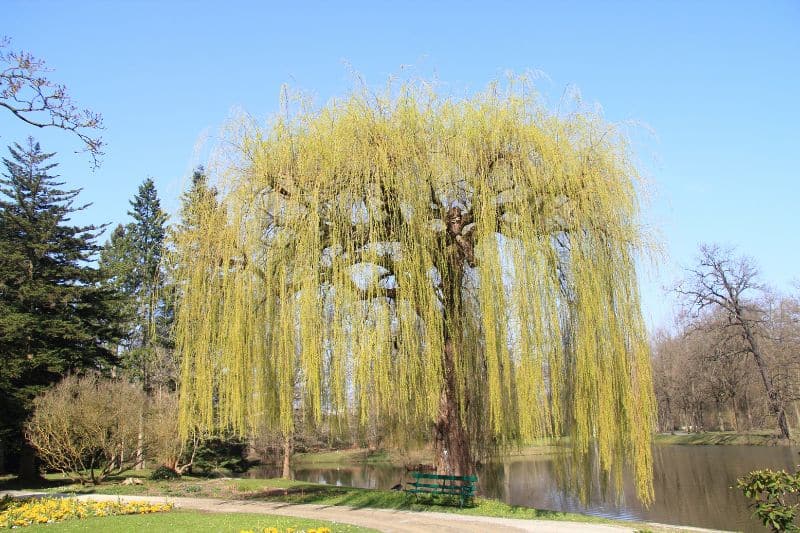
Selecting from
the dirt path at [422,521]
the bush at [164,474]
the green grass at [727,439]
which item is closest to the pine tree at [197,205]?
the dirt path at [422,521]

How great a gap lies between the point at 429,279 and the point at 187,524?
605cm

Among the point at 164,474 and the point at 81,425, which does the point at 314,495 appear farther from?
the point at 164,474

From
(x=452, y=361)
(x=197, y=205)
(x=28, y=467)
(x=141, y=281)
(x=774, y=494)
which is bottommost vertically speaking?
(x=28, y=467)

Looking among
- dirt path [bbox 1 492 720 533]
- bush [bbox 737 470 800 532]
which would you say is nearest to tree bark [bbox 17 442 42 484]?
dirt path [bbox 1 492 720 533]

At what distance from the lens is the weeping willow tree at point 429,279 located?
10125 mm

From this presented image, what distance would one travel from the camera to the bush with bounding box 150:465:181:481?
22833mm

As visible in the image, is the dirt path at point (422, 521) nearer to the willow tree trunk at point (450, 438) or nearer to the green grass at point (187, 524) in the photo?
the green grass at point (187, 524)

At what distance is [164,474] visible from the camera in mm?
23109

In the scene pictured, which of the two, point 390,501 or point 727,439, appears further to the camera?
point 727,439

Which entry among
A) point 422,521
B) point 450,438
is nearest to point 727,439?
point 450,438

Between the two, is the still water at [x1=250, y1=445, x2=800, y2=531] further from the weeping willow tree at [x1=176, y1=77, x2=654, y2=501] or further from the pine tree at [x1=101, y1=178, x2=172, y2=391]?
the pine tree at [x1=101, y1=178, x2=172, y2=391]

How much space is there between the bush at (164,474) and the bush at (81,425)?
227cm

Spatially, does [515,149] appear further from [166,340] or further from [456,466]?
[166,340]

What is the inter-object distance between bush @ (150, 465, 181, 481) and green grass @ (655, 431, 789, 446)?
28482mm
